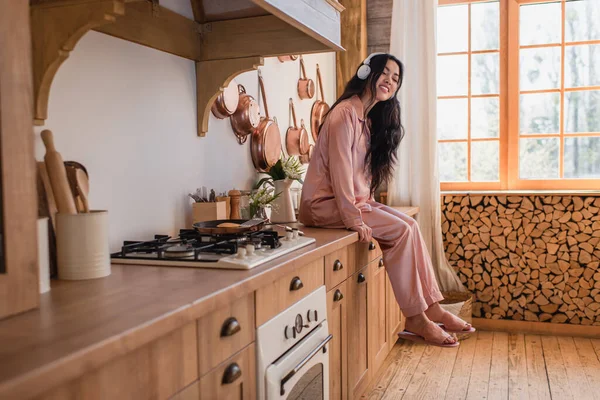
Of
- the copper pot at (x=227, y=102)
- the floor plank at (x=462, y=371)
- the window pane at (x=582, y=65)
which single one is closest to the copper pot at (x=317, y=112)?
the copper pot at (x=227, y=102)

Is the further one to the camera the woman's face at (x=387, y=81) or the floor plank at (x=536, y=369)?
the floor plank at (x=536, y=369)

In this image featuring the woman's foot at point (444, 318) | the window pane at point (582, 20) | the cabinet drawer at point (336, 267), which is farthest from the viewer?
the window pane at point (582, 20)

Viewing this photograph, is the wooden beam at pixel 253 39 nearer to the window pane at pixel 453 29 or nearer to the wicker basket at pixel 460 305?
the wicker basket at pixel 460 305

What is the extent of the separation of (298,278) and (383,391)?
141 cm

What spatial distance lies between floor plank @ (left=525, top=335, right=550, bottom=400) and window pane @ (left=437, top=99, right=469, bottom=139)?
1.47 meters

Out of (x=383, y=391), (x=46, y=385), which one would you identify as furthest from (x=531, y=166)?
(x=46, y=385)

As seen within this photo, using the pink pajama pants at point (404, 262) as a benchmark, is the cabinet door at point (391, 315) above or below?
below

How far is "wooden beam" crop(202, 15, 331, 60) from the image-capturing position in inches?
84.2

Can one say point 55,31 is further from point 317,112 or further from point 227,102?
point 317,112

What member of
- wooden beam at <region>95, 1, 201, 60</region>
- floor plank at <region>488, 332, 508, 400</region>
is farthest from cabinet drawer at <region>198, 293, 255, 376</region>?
floor plank at <region>488, 332, 508, 400</region>

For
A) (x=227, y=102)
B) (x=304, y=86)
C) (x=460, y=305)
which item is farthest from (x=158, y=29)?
(x=460, y=305)

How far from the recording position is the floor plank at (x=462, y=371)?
2717mm

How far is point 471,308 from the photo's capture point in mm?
3664

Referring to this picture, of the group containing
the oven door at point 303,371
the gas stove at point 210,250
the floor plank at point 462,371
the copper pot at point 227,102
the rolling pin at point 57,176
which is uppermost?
the copper pot at point 227,102
